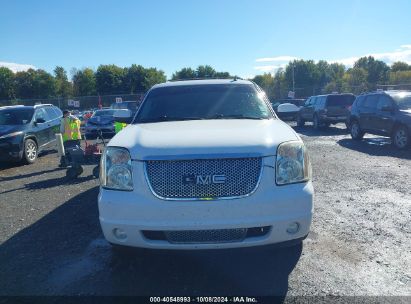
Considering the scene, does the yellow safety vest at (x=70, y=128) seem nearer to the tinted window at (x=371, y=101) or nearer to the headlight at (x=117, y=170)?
the headlight at (x=117, y=170)

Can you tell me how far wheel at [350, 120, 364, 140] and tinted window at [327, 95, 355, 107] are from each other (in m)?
4.29

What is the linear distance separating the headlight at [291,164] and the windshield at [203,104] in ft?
3.80

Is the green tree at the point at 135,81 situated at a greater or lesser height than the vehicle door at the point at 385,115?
greater

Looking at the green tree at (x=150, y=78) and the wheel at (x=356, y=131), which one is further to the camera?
the green tree at (x=150, y=78)

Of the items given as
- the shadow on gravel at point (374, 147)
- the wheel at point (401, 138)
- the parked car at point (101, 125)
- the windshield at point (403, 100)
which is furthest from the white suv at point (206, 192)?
the parked car at point (101, 125)

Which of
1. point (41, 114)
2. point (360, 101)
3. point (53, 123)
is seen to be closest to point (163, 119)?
point (41, 114)

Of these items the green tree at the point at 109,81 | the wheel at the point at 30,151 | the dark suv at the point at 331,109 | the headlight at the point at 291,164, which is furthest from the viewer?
the green tree at the point at 109,81

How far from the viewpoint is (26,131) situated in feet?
35.6

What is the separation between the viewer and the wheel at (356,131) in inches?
546

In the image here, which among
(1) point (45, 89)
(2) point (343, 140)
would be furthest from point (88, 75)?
(2) point (343, 140)

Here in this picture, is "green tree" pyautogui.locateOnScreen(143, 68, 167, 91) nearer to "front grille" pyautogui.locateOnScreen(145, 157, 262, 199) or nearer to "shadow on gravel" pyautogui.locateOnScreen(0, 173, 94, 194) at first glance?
"shadow on gravel" pyautogui.locateOnScreen(0, 173, 94, 194)

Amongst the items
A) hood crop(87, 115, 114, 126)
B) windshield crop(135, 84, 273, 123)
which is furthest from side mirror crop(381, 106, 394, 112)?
hood crop(87, 115, 114, 126)

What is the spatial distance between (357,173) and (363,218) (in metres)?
3.11

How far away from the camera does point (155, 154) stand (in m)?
3.16
